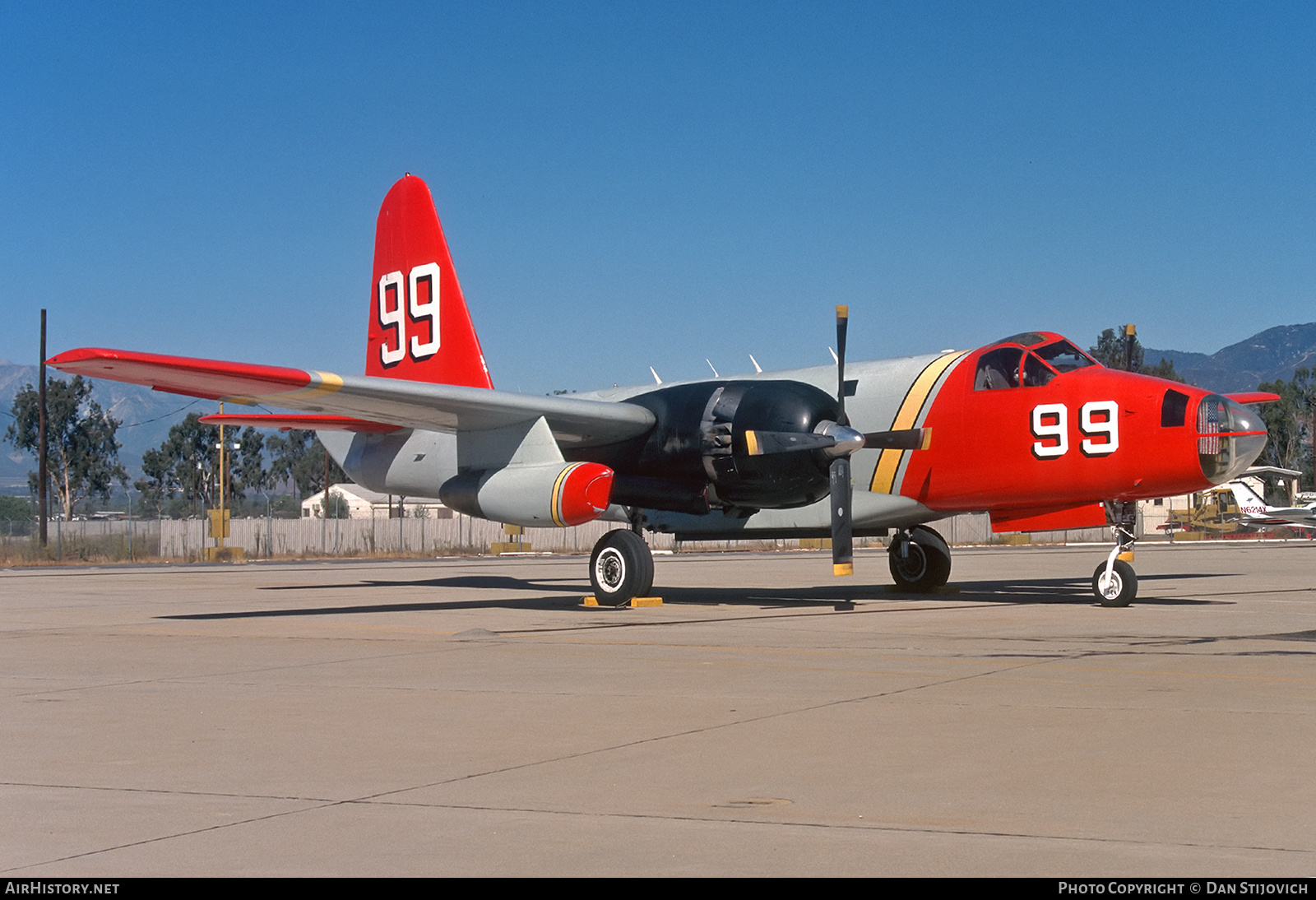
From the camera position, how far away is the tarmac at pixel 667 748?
4824 mm

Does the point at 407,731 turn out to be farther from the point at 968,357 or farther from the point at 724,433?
the point at 968,357

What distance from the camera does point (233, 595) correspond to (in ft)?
75.2

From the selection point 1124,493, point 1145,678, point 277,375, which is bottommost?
point 1145,678

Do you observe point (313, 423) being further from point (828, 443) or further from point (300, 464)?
point (300, 464)

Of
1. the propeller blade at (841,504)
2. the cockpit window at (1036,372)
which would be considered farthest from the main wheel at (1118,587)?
the propeller blade at (841,504)

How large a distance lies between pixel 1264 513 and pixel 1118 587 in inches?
1932

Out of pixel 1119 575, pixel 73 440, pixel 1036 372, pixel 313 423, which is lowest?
pixel 1119 575

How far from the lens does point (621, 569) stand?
61.1 feet

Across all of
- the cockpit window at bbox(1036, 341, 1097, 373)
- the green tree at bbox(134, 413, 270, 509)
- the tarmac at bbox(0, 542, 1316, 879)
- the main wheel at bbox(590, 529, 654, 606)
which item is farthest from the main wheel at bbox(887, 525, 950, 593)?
the green tree at bbox(134, 413, 270, 509)

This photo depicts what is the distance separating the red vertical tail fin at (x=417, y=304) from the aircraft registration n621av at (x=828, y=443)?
10.3ft

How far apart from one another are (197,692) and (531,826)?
17.0 ft

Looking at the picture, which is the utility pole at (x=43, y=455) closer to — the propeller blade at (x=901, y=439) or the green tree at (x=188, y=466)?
the propeller blade at (x=901, y=439)

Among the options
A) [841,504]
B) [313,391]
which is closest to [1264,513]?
[841,504]
